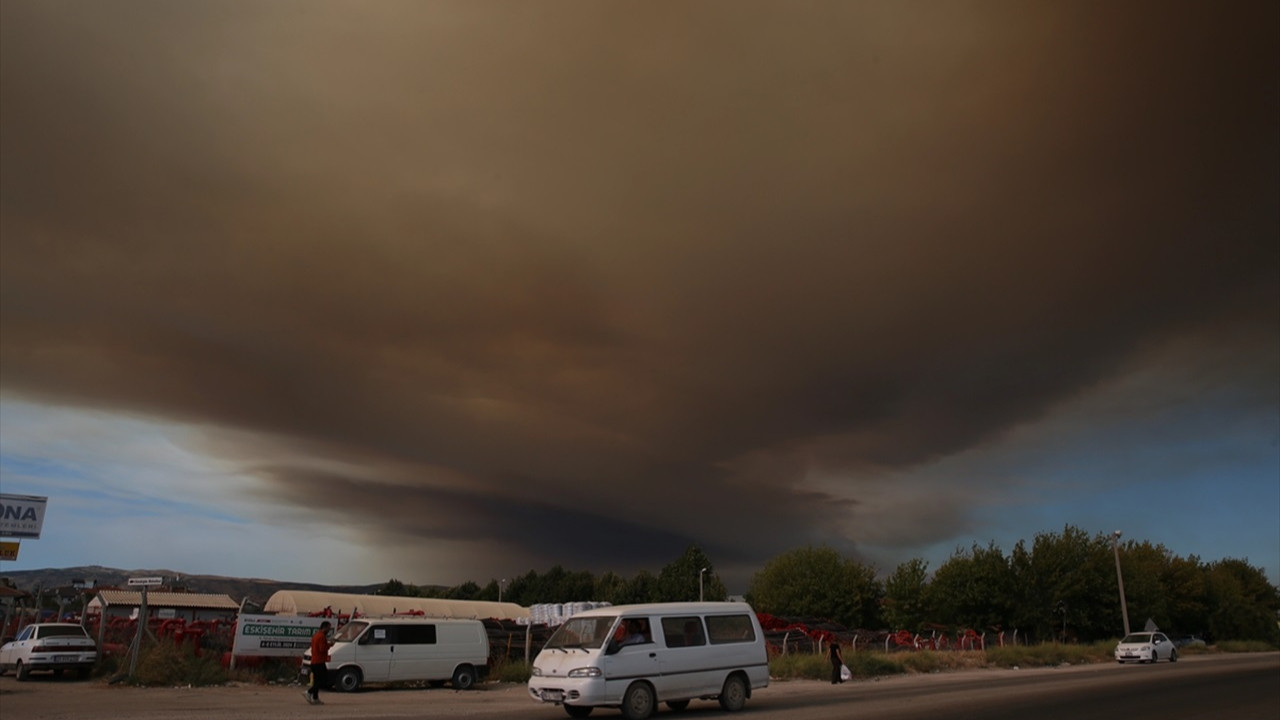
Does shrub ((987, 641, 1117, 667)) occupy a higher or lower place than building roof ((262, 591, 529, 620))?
lower

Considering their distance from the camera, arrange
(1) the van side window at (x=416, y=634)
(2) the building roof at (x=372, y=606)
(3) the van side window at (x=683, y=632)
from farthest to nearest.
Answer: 1. (2) the building roof at (x=372, y=606)
2. (1) the van side window at (x=416, y=634)
3. (3) the van side window at (x=683, y=632)

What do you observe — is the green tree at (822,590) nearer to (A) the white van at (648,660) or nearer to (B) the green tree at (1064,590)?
(B) the green tree at (1064,590)

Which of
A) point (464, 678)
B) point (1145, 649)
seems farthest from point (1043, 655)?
point (464, 678)

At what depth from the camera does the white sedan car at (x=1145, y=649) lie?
47656 millimetres

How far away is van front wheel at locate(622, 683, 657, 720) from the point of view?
682 inches

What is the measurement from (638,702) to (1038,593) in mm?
67064

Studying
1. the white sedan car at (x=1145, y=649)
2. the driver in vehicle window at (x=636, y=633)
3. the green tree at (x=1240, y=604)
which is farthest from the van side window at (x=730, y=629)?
the green tree at (x=1240, y=604)

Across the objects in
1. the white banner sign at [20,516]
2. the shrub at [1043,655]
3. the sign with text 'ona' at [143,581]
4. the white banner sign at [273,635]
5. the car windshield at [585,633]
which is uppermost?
the white banner sign at [20,516]

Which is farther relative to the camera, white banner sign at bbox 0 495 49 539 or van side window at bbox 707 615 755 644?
white banner sign at bbox 0 495 49 539

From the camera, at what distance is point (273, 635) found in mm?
28234

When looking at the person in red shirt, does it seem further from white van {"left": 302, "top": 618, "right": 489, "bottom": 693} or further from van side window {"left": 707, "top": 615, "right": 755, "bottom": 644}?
van side window {"left": 707, "top": 615, "right": 755, "bottom": 644}

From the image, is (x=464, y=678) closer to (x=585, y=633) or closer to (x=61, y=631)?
(x=585, y=633)

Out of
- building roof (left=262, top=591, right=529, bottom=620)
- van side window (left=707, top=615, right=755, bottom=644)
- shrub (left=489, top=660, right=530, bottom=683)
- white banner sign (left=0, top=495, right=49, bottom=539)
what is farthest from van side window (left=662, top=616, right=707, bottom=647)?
building roof (left=262, top=591, right=529, bottom=620)

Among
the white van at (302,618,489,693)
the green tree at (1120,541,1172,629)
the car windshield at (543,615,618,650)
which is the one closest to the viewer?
the car windshield at (543,615,618,650)
